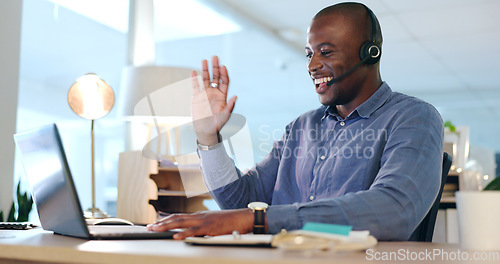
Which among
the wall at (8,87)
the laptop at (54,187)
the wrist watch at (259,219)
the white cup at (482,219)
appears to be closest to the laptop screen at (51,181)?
the laptop at (54,187)

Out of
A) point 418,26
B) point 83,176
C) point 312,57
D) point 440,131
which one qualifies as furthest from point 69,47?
point 440,131

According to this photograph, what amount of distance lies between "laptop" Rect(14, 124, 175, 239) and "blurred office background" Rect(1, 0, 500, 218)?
2038 mm

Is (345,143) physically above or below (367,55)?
below

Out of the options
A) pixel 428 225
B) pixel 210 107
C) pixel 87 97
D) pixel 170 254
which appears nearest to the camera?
pixel 170 254

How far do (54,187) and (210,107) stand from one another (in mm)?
484

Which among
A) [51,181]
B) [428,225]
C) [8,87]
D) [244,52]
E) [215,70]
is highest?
[244,52]

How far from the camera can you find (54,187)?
93 cm

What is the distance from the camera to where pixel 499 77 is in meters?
6.53

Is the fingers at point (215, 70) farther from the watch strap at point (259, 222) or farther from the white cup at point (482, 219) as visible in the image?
the white cup at point (482, 219)

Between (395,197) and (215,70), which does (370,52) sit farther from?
(395,197)

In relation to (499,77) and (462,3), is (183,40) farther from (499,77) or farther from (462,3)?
(499,77)

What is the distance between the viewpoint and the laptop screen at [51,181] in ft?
2.82

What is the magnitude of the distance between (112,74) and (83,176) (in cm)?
136

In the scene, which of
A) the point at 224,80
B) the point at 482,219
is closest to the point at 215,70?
the point at 224,80
